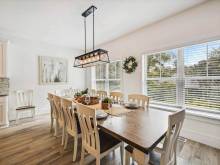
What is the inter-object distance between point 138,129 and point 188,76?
2055 mm

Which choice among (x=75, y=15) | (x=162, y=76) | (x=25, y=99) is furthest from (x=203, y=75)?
(x=25, y=99)

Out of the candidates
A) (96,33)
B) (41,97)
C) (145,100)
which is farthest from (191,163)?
(41,97)

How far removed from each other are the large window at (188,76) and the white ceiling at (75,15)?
91cm

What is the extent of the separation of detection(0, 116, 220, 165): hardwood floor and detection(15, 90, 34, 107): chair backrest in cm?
112

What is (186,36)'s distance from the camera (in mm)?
2686

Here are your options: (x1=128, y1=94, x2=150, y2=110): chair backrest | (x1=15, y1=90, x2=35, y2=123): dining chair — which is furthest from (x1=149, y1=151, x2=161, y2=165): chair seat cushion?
(x1=15, y1=90, x2=35, y2=123): dining chair

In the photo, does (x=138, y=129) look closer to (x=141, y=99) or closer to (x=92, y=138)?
(x=92, y=138)

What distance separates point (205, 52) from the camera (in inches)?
101

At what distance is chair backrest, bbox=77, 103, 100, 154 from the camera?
145 cm

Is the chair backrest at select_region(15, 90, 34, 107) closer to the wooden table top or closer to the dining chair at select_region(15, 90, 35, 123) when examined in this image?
the dining chair at select_region(15, 90, 35, 123)

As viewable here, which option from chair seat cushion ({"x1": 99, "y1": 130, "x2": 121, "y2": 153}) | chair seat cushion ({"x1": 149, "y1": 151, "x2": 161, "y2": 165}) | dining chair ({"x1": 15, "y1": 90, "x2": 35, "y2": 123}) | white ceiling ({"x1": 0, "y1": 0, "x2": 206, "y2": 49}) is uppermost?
white ceiling ({"x1": 0, "y1": 0, "x2": 206, "y2": 49})

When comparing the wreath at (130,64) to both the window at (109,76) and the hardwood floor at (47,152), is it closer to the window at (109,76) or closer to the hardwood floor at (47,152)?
the window at (109,76)

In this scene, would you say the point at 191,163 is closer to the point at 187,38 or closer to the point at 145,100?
the point at 145,100

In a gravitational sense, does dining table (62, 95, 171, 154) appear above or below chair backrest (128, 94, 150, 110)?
below
